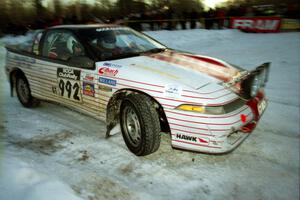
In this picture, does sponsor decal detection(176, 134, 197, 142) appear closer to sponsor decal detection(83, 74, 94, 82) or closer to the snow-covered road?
the snow-covered road

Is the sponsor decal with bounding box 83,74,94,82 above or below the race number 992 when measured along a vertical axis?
above

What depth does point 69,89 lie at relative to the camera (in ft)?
12.6

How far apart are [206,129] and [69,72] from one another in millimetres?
2032

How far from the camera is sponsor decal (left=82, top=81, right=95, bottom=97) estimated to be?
3506 mm

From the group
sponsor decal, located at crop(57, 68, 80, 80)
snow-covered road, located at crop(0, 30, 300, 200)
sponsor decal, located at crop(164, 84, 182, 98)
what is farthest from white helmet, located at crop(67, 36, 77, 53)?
sponsor decal, located at crop(164, 84, 182, 98)

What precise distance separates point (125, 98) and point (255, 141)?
1.68 meters

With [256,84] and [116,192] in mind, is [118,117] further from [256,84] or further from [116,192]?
[256,84]

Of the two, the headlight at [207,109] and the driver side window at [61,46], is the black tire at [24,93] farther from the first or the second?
the headlight at [207,109]

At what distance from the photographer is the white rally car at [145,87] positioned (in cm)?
273

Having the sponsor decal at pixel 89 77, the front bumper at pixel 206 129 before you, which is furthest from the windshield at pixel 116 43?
the front bumper at pixel 206 129

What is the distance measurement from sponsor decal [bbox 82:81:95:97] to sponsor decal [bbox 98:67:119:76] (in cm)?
23

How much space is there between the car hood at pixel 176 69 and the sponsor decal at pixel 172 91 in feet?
0.23

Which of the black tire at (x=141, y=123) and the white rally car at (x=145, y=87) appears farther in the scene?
the black tire at (x=141, y=123)

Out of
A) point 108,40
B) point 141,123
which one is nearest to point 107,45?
point 108,40
